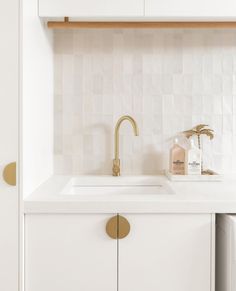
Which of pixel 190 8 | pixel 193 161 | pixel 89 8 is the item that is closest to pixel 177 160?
pixel 193 161

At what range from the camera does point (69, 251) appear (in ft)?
4.51

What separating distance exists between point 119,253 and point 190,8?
1.11m

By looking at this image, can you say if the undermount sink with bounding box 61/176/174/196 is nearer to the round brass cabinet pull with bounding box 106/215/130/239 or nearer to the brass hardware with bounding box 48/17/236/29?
the round brass cabinet pull with bounding box 106/215/130/239

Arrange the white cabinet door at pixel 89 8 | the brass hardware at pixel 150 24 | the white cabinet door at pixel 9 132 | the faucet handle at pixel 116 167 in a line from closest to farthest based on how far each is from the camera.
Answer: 1. the white cabinet door at pixel 9 132
2. the white cabinet door at pixel 89 8
3. the brass hardware at pixel 150 24
4. the faucet handle at pixel 116 167

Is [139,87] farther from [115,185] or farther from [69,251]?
[69,251]

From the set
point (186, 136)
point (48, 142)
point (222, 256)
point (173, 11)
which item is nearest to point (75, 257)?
point (222, 256)

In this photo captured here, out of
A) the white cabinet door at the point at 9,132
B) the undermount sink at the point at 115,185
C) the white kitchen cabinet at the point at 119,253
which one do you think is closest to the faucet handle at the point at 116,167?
the undermount sink at the point at 115,185

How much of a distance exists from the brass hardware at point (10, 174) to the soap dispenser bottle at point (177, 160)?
0.85m

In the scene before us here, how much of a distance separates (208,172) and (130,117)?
1.66ft

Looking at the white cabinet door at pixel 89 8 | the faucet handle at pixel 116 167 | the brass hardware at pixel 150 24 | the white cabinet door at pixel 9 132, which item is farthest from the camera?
the faucet handle at pixel 116 167

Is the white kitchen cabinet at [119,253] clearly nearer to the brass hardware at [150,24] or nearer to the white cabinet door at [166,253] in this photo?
the white cabinet door at [166,253]

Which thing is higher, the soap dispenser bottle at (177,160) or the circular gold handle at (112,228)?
the soap dispenser bottle at (177,160)

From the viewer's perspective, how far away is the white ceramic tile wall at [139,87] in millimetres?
2020

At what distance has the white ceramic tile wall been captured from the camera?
2020 millimetres
